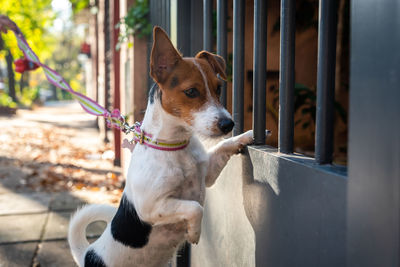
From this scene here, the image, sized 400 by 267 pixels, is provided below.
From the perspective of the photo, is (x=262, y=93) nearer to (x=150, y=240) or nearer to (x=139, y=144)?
(x=139, y=144)

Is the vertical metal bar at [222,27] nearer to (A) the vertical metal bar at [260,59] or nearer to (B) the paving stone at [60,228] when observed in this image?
(A) the vertical metal bar at [260,59]

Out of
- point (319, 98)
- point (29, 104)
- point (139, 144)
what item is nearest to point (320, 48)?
point (319, 98)

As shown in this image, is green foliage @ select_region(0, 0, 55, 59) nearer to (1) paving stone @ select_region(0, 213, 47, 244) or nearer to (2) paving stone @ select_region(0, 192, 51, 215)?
(2) paving stone @ select_region(0, 192, 51, 215)

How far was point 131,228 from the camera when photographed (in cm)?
216

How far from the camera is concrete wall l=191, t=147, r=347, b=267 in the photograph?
1238mm

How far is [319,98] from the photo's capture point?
133 cm

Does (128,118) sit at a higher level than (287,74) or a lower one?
lower

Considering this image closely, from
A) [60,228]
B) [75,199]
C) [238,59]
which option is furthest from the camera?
[75,199]

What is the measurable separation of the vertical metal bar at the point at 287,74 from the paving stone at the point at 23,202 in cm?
362

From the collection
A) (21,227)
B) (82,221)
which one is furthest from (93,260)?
(21,227)

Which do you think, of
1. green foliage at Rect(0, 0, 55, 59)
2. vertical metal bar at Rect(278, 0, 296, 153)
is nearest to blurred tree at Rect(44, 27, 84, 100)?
green foliage at Rect(0, 0, 55, 59)

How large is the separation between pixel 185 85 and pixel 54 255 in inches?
83.0

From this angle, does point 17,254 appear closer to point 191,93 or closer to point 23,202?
point 23,202

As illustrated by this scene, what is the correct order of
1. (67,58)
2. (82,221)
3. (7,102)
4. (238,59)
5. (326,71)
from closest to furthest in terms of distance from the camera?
(326,71)
(238,59)
(82,221)
(7,102)
(67,58)
